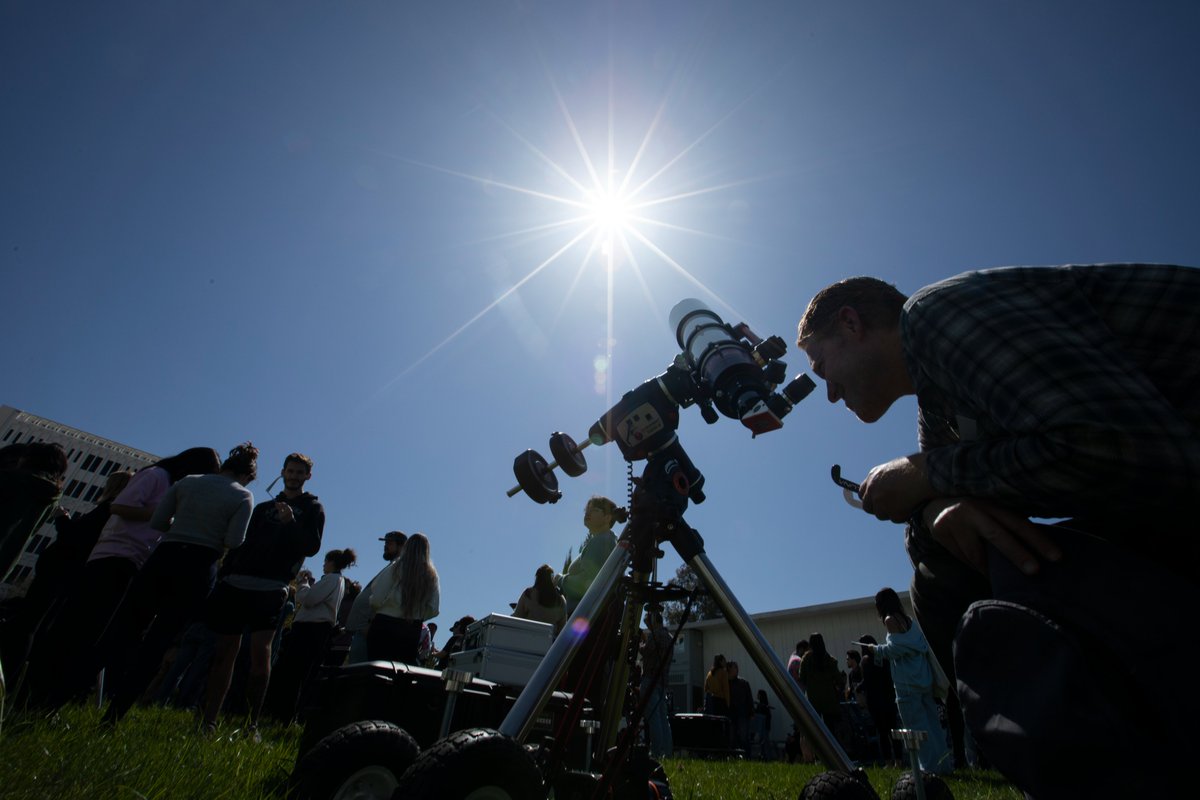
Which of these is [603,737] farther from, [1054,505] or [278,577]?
[278,577]

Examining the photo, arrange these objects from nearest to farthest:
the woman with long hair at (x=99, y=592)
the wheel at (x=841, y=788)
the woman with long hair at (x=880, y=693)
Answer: the wheel at (x=841, y=788), the woman with long hair at (x=99, y=592), the woman with long hair at (x=880, y=693)

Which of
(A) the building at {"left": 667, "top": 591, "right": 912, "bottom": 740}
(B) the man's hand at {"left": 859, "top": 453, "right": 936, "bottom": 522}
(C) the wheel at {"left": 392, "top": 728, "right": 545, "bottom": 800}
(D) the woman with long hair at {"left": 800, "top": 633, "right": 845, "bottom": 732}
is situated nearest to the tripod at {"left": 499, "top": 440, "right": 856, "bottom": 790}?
(C) the wheel at {"left": 392, "top": 728, "right": 545, "bottom": 800}

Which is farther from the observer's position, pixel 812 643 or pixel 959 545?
pixel 812 643

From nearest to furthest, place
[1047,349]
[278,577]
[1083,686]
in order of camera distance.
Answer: [1083,686], [1047,349], [278,577]

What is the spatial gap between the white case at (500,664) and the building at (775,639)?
14.4 meters

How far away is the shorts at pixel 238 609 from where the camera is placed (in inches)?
169

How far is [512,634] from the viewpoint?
4746mm

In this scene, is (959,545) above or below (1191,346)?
below

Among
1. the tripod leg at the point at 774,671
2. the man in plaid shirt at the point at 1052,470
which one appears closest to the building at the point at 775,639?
the tripod leg at the point at 774,671

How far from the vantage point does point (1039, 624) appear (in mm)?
863

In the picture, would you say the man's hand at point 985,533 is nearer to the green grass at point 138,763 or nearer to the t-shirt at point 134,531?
the green grass at point 138,763

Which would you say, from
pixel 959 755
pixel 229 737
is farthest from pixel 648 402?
pixel 959 755

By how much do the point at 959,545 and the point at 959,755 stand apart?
30.0 feet

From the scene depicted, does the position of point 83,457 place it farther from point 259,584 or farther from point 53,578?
point 259,584
